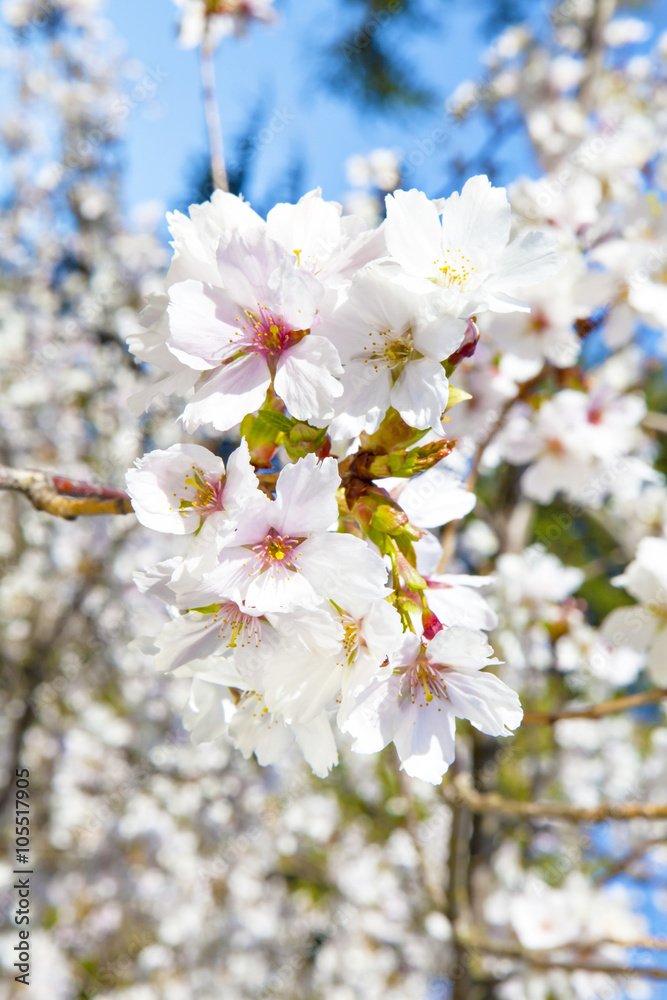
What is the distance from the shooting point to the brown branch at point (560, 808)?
96 cm

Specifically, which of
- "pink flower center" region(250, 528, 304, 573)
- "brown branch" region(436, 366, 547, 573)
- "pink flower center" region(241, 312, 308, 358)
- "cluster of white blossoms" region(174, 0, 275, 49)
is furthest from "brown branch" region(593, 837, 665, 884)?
"cluster of white blossoms" region(174, 0, 275, 49)

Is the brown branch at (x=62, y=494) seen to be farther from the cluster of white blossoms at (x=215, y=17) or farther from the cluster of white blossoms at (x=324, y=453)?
the cluster of white blossoms at (x=215, y=17)

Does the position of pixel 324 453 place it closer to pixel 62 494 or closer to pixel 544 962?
pixel 62 494

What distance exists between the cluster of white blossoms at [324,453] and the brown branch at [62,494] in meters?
0.16

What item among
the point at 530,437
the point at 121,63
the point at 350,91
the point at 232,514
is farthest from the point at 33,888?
the point at 121,63

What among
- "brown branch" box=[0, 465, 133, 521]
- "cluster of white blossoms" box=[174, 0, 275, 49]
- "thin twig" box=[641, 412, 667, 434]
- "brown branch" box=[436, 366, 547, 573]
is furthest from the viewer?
"thin twig" box=[641, 412, 667, 434]

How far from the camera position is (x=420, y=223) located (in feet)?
1.84

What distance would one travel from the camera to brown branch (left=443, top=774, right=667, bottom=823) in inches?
37.9

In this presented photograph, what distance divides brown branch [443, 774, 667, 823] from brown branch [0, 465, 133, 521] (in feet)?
2.93

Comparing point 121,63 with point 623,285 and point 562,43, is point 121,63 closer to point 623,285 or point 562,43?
point 562,43

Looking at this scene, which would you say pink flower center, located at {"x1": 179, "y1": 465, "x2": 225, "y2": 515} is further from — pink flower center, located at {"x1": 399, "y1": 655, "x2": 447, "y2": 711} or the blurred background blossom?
the blurred background blossom

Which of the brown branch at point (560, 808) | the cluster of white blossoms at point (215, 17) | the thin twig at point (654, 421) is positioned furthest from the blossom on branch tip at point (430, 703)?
the cluster of white blossoms at point (215, 17)

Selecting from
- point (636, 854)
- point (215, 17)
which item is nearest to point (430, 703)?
point (636, 854)

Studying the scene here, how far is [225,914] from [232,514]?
4944 millimetres
